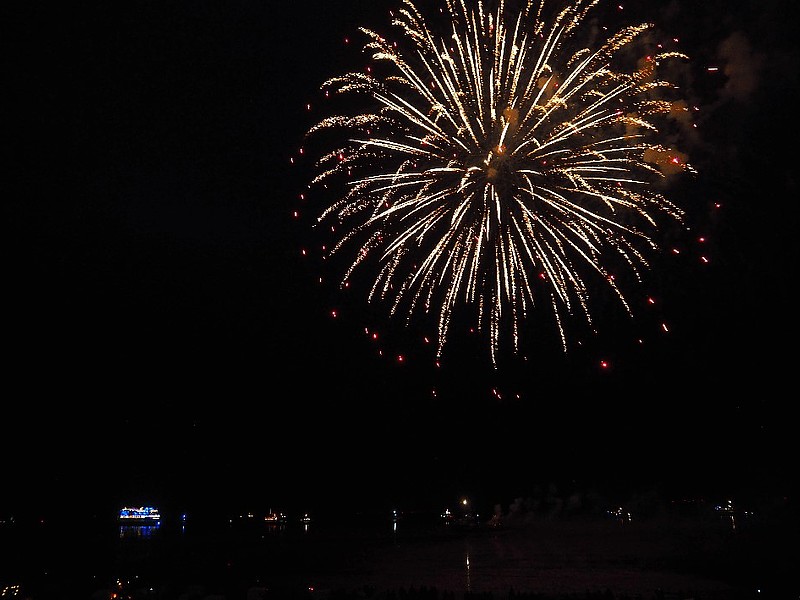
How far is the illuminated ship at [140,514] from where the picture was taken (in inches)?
3634

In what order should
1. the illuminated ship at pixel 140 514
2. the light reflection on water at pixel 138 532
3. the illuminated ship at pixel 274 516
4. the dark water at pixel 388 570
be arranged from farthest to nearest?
the illuminated ship at pixel 274 516 → the illuminated ship at pixel 140 514 → the light reflection on water at pixel 138 532 → the dark water at pixel 388 570

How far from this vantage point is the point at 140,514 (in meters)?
95.6

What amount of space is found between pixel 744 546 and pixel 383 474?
3101 inches

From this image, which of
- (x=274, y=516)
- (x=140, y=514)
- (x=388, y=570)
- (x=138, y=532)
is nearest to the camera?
(x=388, y=570)

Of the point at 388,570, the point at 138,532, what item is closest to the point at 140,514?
the point at 138,532

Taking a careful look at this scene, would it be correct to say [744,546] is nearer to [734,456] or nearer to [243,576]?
[243,576]

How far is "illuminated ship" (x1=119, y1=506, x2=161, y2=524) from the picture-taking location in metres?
92.3

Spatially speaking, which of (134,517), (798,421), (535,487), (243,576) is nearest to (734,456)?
(798,421)

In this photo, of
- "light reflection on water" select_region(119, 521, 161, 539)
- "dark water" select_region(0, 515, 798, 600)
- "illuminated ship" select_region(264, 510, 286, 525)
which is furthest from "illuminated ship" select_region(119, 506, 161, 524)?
"dark water" select_region(0, 515, 798, 600)

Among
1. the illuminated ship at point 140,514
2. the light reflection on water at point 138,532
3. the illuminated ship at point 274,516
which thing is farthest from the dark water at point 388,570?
the illuminated ship at point 274,516

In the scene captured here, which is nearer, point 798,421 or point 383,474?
point 798,421

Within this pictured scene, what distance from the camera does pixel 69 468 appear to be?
58844 mm

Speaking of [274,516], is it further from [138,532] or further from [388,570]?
[388,570]

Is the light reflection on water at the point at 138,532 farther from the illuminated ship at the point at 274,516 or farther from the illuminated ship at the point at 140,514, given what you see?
the illuminated ship at the point at 274,516
